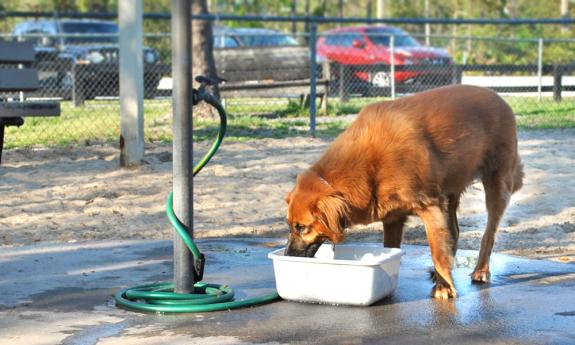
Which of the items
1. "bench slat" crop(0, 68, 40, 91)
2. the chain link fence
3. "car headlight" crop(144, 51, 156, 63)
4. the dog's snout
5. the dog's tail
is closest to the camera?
the dog's snout

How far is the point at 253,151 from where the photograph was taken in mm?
11602

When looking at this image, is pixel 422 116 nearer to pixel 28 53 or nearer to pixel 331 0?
pixel 28 53

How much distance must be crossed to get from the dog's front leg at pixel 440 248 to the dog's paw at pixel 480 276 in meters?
0.48

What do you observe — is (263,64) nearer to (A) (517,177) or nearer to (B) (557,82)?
(B) (557,82)

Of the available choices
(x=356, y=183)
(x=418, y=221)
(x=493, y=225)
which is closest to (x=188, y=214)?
(x=356, y=183)

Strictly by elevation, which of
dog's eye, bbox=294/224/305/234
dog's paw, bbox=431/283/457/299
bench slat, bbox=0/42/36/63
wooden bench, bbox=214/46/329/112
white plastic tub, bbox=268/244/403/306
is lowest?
dog's paw, bbox=431/283/457/299

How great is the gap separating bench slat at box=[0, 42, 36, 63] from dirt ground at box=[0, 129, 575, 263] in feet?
3.97

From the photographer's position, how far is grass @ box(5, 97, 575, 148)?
43.6 ft

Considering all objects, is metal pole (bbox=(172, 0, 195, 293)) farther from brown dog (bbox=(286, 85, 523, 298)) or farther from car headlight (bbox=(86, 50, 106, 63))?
car headlight (bbox=(86, 50, 106, 63))

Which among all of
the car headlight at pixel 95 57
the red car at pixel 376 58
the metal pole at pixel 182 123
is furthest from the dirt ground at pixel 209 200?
the car headlight at pixel 95 57

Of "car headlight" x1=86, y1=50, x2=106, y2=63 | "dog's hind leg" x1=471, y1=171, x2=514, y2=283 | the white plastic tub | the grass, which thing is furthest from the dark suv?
the white plastic tub

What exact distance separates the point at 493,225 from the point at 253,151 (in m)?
5.85

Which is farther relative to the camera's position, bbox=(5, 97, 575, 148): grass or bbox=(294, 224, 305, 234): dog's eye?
bbox=(5, 97, 575, 148): grass

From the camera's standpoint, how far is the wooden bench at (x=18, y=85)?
8125 millimetres
